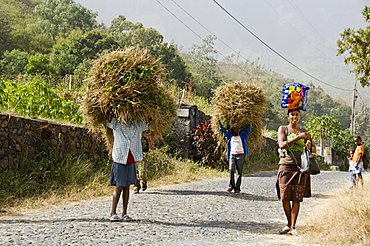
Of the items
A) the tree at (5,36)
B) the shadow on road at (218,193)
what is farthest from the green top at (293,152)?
the tree at (5,36)

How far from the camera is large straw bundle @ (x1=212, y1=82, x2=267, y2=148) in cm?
1291

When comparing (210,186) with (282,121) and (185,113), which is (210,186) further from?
(282,121)

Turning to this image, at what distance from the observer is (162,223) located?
24.7 ft

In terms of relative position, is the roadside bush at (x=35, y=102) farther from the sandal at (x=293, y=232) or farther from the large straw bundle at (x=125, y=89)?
the sandal at (x=293, y=232)

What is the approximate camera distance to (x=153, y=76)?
8008 mm

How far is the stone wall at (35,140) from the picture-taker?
10156 millimetres

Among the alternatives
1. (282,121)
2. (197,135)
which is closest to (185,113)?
(197,135)

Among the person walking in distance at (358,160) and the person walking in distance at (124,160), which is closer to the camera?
the person walking in distance at (124,160)

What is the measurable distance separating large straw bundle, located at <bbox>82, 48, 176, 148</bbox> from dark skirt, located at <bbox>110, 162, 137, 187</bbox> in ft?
2.31

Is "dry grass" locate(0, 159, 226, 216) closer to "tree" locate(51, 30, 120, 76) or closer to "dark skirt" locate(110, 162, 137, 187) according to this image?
"dark skirt" locate(110, 162, 137, 187)

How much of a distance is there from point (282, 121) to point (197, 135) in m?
43.1

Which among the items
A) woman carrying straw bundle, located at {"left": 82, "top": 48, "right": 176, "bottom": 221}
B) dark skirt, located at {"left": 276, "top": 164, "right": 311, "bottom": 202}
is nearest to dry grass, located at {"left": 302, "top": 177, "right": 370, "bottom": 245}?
dark skirt, located at {"left": 276, "top": 164, "right": 311, "bottom": 202}

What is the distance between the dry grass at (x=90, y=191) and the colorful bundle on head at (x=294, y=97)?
4.52m

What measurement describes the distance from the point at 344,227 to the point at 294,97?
1872mm
